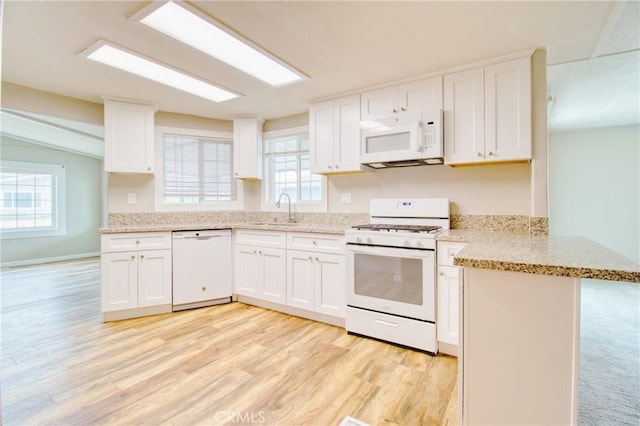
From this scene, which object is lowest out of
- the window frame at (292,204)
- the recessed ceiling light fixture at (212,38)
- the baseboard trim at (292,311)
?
the baseboard trim at (292,311)

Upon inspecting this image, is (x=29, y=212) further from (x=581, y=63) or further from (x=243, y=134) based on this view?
(x=581, y=63)

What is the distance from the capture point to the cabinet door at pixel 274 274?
3.33 m

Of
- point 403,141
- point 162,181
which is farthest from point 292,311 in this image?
point 162,181

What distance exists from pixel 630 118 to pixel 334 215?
4.19 metres

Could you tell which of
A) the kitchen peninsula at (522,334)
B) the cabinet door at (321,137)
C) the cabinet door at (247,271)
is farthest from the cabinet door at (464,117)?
the cabinet door at (247,271)

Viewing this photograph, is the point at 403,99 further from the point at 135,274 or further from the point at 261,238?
the point at 135,274

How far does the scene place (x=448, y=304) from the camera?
2.41 metres

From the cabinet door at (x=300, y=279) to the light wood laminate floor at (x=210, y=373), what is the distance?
0.62ft

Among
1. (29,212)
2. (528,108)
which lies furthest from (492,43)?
(29,212)

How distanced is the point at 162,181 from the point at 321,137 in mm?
2024

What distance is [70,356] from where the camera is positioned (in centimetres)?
243

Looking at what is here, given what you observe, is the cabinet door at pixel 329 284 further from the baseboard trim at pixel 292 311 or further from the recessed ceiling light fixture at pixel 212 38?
the recessed ceiling light fixture at pixel 212 38

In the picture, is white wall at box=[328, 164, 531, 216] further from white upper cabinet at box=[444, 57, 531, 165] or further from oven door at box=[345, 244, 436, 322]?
oven door at box=[345, 244, 436, 322]

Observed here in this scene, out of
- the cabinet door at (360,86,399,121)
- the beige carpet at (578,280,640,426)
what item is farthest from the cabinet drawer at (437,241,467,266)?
the cabinet door at (360,86,399,121)
